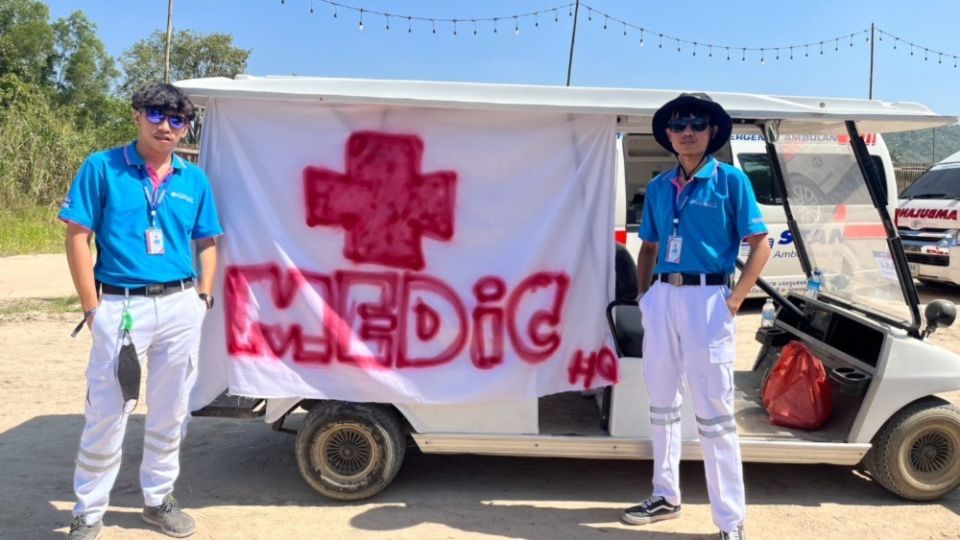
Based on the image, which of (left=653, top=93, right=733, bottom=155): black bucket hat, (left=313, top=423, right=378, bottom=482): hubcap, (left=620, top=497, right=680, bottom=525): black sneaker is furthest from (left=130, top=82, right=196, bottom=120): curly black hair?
(left=620, top=497, right=680, bottom=525): black sneaker

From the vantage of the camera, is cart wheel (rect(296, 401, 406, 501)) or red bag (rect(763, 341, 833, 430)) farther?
red bag (rect(763, 341, 833, 430))

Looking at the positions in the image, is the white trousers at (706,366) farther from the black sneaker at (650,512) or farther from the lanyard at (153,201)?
the lanyard at (153,201)

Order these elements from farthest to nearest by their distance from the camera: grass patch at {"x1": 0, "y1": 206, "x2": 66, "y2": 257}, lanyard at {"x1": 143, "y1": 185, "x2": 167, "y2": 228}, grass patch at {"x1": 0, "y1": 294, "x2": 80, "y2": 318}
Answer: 1. grass patch at {"x1": 0, "y1": 206, "x2": 66, "y2": 257}
2. grass patch at {"x1": 0, "y1": 294, "x2": 80, "y2": 318}
3. lanyard at {"x1": 143, "y1": 185, "x2": 167, "y2": 228}

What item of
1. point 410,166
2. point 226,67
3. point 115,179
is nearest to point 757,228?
point 410,166

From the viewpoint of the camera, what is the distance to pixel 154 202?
337cm

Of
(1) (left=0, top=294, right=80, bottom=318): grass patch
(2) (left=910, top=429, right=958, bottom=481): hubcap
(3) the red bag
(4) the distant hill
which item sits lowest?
(1) (left=0, top=294, right=80, bottom=318): grass patch

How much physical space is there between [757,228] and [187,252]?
8.57 feet

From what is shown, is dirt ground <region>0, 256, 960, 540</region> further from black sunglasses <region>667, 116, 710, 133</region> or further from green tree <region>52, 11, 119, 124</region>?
green tree <region>52, 11, 119, 124</region>

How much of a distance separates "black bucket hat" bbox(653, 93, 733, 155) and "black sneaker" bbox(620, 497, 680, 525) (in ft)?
5.71

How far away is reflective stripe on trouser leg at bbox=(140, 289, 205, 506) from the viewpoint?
3414mm

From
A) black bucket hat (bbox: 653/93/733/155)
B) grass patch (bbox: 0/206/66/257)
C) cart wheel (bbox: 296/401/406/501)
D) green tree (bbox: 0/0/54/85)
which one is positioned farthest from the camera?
green tree (bbox: 0/0/54/85)

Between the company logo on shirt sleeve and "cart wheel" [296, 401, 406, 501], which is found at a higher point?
the company logo on shirt sleeve

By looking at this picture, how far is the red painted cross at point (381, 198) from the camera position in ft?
12.4

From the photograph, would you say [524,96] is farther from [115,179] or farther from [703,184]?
[115,179]
